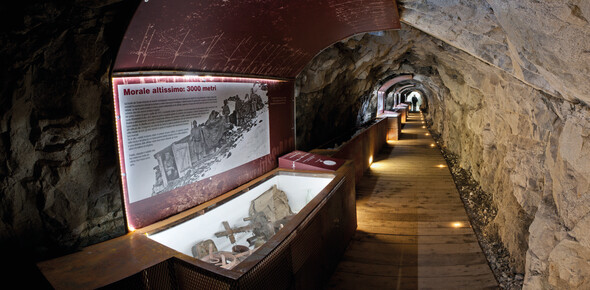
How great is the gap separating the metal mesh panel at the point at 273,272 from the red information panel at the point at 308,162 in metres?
2.02

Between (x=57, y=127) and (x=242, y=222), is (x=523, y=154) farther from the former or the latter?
(x=57, y=127)

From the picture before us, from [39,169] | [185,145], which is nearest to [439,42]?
[185,145]

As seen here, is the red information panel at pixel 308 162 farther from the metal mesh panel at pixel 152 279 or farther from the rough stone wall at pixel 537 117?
the metal mesh panel at pixel 152 279

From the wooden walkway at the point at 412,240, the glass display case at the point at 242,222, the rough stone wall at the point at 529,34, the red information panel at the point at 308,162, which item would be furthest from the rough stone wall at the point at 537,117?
the glass display case at the point at 242,222

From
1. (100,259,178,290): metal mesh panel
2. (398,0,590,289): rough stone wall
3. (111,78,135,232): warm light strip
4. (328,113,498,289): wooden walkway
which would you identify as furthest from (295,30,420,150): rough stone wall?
(100,259,178,290): metal mesh panel

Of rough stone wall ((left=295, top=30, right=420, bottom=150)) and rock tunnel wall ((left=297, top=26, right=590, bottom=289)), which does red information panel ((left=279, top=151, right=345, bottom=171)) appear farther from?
rough stone wall ((left=295, top=30, right=420, bottom=150))

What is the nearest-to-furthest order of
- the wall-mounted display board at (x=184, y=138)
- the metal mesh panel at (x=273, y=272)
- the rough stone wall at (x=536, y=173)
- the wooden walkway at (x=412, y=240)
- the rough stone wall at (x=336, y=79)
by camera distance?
the metal mesh panel at (x=273, y=272) < the rough stone wall at (x=536, y=173) < the wall-mounted display board at (x=184, y=138) < the wooden walkway at (x=412, y=240) < the rough stone wall at (x=336, y=79)

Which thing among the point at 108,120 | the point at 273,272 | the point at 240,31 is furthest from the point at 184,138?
the point at 273,272

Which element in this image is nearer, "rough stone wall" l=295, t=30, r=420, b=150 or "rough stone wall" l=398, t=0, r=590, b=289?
"rough stone wall" l=398, t=0, r=590, b=289

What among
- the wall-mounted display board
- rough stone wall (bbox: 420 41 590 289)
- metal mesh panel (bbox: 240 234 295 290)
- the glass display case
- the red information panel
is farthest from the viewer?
the red information panel

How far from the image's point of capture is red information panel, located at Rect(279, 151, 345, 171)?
4609mm

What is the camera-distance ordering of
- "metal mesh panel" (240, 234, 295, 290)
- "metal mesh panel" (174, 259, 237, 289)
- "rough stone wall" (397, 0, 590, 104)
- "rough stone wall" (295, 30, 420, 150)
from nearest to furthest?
1. "rough stone wall" (397, 0, 590, 104)
2. "metal mesh panel" (174, 259, 237, 289)
3. "metal mesh panel" (240, 234, 295, 290)
4. "rough stone wall" (295, 30, 420, 150)

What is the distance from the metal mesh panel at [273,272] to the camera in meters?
2.10

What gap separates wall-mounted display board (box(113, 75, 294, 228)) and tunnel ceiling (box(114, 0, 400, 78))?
0.20m
